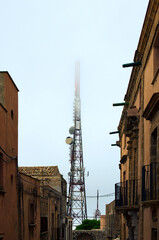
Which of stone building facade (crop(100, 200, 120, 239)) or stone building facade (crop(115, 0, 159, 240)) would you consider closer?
stone building facade (crop(115, 0, 159, 240))

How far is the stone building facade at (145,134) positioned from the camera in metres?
12.1

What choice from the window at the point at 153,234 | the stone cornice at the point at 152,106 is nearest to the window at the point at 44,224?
the window at the point at 153,234

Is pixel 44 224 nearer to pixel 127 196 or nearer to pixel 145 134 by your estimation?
pixel 127 196

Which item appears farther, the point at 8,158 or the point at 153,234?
Answer: the point at 8,158

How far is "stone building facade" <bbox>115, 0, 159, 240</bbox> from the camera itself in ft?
39.6

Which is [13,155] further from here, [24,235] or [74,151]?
[74,151]

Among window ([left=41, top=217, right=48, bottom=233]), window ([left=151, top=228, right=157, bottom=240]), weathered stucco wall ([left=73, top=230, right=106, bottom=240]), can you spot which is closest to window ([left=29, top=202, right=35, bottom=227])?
window ([left=41, top=217, right=48, bottom=233])

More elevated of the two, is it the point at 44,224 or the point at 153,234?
the point at 153,234

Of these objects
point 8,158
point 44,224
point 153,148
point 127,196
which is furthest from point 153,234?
point 44,224

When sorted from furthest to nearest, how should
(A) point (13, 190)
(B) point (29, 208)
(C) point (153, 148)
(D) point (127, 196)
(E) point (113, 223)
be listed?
(E) point (113, 223) → (B) point (29, 208) → (A) point (13, 190) → (D) point (127, 196) → (C) point (153, 148)

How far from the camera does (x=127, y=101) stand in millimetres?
21812

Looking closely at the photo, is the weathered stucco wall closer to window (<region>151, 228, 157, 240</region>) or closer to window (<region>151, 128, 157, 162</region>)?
window (<region>151, 228, 157, 240</region>)

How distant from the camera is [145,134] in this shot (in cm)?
1525

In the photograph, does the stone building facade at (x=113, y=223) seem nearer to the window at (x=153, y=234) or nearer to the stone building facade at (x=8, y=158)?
the stone building facade at (x=8, y=158)
